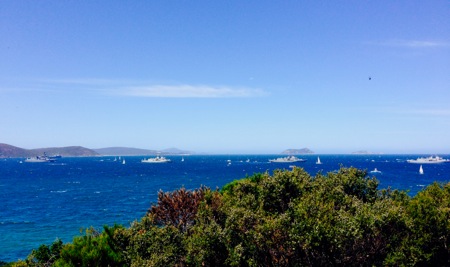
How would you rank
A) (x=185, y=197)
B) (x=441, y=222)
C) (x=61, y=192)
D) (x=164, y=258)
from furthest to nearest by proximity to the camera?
(x=61, y=192)
(x=185, y=197)
(x=441, y=222)
(x=164, y=258)

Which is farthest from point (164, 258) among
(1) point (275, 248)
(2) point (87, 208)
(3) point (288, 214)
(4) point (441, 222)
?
(2) point (87, 208)

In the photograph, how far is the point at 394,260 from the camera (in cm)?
1950

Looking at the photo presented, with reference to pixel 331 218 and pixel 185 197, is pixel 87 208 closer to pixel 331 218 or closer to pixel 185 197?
pixel 185 197

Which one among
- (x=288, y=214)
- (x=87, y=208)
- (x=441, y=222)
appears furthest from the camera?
(x=87, y=208)

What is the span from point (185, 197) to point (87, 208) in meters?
58.5

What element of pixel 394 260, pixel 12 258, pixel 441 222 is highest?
pixel 441 222

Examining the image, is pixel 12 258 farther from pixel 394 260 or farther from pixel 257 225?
pixel 394 260

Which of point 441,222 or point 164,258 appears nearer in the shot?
point 164,258

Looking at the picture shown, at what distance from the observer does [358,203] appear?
23406 mm

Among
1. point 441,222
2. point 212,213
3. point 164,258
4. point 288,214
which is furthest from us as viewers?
point 212,213

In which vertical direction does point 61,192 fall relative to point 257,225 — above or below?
below

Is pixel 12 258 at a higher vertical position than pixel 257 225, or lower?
lower

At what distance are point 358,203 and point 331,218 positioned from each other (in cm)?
533

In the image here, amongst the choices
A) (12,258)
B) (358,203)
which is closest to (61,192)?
(12,258)
